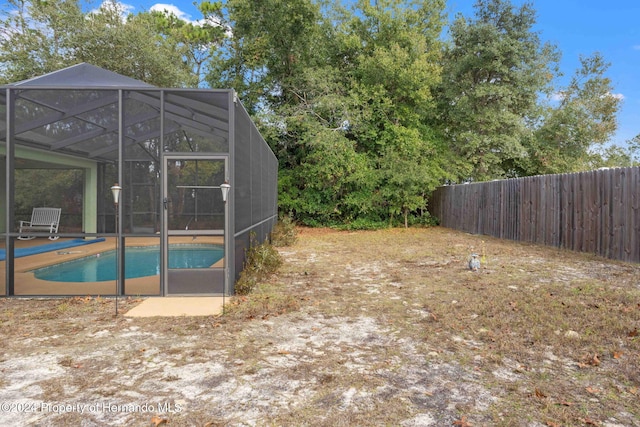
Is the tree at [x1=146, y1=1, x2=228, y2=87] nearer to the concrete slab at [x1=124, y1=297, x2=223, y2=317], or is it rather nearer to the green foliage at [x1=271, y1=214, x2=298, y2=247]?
the green foliage at [x1=271, y1=214, x2=298, y2=247]

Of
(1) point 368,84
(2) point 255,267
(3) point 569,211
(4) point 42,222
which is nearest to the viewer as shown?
(4) point 42,222

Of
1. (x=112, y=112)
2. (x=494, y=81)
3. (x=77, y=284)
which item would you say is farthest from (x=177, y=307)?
(x=494, y=81)

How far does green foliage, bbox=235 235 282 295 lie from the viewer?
17.4 feet

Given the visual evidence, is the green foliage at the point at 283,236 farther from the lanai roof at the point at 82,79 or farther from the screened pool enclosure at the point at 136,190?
the lanai roof at the point at 82,79

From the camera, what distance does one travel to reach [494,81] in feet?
55.3

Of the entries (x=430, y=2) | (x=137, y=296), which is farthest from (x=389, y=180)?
(x=137, y=296)

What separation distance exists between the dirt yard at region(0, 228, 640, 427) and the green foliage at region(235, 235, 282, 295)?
0.23 metres

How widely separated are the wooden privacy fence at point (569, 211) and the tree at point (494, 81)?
387cm

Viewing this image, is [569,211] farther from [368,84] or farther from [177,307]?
[368,84]

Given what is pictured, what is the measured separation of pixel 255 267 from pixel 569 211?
7318mm

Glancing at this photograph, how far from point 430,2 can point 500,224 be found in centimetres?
1118

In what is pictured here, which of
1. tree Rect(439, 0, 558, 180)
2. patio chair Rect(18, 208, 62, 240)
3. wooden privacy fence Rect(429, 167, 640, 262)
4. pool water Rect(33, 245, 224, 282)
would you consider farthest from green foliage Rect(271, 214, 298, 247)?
tree Rect(439, 0, 558, 180)

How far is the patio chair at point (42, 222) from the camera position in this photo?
16.6 ft

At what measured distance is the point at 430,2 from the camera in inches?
674
